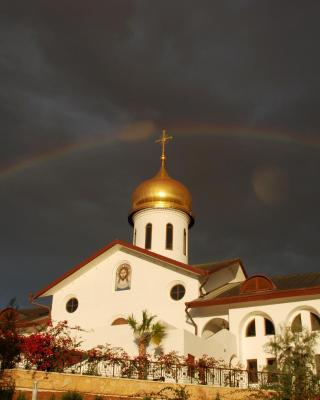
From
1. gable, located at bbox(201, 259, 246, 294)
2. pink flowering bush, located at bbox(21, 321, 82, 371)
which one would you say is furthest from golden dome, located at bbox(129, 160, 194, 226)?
pink flowering bush, located at bbox(21, 321, 82, 371)

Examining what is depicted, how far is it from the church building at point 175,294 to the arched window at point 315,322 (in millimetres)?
45

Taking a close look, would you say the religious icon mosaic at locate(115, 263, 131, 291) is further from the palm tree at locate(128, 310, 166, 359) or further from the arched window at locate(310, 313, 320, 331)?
the arched window at locate(310, 313, 320, 331)

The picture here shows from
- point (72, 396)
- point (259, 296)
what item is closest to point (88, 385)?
point (72, 396)

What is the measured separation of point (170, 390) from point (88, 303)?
564 inches

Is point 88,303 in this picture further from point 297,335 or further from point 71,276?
point 297,335

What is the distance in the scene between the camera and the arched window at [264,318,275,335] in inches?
1026

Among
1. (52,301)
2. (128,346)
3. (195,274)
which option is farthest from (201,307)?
(52,301)

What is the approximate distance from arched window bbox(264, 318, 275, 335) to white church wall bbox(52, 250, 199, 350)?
3.79m

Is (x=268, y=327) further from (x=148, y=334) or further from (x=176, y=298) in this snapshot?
(x=148, y=334)

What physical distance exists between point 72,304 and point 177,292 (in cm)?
662

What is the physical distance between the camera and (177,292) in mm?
28625

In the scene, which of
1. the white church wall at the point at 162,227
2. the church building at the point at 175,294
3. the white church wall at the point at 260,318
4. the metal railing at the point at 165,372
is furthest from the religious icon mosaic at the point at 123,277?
the metal railing at the point at 165,372

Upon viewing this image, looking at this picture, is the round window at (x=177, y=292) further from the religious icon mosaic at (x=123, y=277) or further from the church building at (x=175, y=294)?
the religious icon mosaic at (x=123, y=277)

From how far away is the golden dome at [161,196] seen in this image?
34531mm
